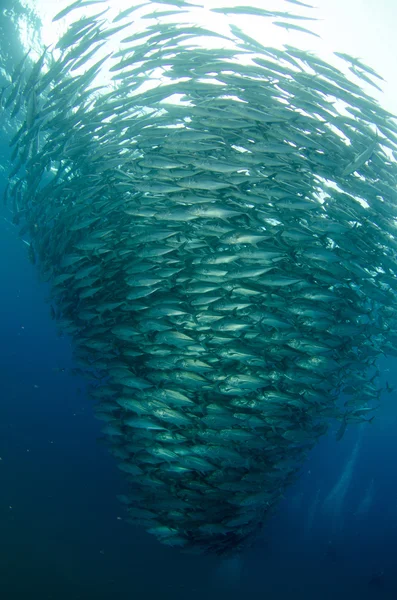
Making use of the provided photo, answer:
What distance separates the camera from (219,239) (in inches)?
212

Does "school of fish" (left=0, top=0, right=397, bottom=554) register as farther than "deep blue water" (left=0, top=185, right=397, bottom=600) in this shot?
No

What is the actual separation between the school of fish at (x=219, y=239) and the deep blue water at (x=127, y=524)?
331 cm

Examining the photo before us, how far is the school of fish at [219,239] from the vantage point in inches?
196

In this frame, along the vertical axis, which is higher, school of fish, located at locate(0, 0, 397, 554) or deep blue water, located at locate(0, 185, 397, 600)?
school of fish, located at locate(0, 0, 397, 554)

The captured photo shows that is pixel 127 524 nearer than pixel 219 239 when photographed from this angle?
No

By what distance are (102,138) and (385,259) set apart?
18.3 ft

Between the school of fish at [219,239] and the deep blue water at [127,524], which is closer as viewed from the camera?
the school of fish at [219,239]

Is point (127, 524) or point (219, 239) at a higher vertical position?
point (219, 239)

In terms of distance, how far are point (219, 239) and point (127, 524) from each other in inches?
558

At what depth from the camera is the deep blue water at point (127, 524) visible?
1233 cm

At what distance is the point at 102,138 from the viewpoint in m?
6.95

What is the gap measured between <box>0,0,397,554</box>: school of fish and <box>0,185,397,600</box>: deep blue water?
3.31 m

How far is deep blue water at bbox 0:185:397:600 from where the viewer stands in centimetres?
1233

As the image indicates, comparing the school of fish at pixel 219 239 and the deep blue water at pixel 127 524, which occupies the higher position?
the school of fish at pixel 219 239
